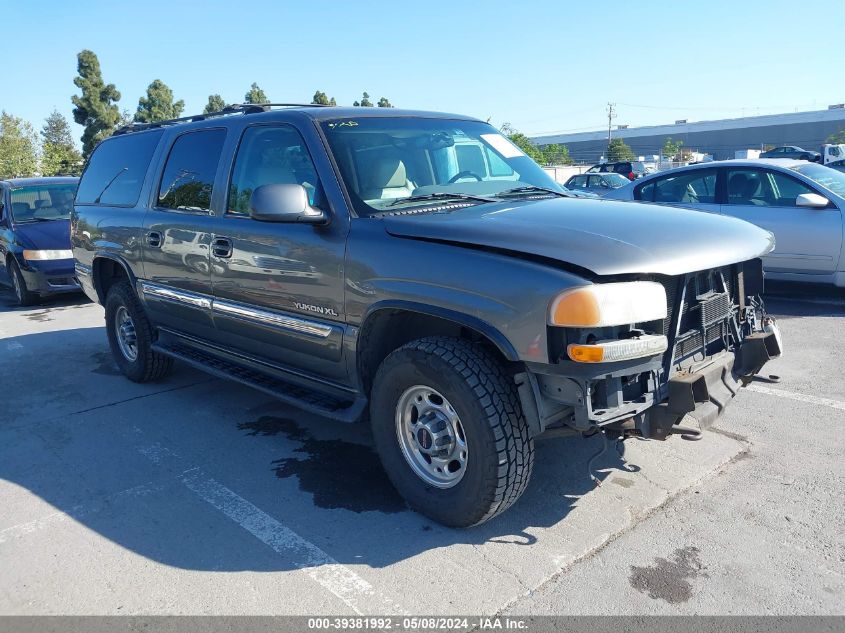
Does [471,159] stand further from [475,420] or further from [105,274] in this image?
[105,274]

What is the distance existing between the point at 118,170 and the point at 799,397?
5.68m

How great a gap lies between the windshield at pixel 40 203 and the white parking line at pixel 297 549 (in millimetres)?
8048

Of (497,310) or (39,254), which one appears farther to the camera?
(39,254)

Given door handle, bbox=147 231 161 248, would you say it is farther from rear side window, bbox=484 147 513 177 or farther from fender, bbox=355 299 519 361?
rear side window, bbox=484 147 513 177

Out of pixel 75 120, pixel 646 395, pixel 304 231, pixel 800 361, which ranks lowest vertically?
pixel 800 361

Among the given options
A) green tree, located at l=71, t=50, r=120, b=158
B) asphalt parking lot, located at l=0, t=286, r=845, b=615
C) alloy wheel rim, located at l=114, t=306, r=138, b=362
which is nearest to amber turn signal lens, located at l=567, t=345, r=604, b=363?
asphalt parking lot, located at l=0, t=286, r=845, b=615

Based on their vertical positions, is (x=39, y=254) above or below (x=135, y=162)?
below

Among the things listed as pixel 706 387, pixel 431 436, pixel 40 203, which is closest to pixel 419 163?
pixel 431 436

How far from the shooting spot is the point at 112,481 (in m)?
4.04

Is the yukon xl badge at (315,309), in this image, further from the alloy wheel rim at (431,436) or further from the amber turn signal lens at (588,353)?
the amber turn signal lens at (588,353)

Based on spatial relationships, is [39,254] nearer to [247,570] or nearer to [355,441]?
[355,441]

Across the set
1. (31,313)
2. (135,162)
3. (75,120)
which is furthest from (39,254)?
(75,120)

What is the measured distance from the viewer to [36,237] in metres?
9.81

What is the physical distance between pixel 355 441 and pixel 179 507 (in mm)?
1203
